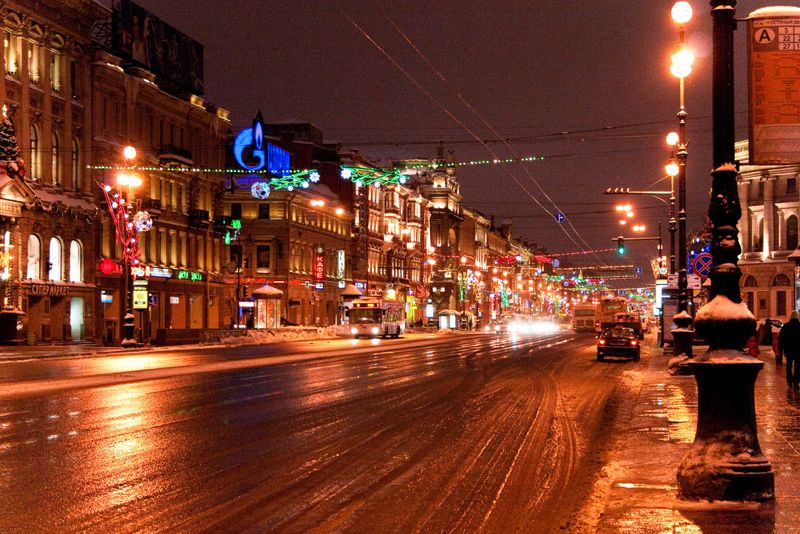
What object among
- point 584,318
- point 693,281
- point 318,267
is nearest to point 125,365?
point 693,281

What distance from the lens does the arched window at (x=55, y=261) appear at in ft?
164

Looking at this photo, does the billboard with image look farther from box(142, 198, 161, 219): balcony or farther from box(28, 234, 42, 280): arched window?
box(28, 234, 42, 280): arched window

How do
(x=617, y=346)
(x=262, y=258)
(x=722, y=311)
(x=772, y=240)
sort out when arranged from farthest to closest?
(x=262, y=258) → (x=772, y=240) → (x=617, y=346) → (x=722, y=311)

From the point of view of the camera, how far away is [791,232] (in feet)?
239

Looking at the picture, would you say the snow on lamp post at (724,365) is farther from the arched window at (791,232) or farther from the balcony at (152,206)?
the arched window at (791,232)

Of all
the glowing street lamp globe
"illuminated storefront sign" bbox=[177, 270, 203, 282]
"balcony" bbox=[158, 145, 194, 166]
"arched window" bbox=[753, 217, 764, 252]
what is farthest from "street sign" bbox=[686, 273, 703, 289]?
"arched window" bbox=[753, 217, 764, 252]

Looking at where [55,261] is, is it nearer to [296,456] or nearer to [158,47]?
[158,47]

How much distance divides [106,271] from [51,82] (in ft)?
35.4

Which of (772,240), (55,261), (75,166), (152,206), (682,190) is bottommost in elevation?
(55,261)

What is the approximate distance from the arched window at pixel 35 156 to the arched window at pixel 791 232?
55670 mm

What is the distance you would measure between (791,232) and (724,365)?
70252 millimetres

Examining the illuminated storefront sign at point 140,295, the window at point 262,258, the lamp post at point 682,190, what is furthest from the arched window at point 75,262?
the lamp post at point 682,190

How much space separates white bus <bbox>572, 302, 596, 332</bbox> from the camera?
93.3 m

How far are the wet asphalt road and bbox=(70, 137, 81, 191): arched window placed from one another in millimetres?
31167
